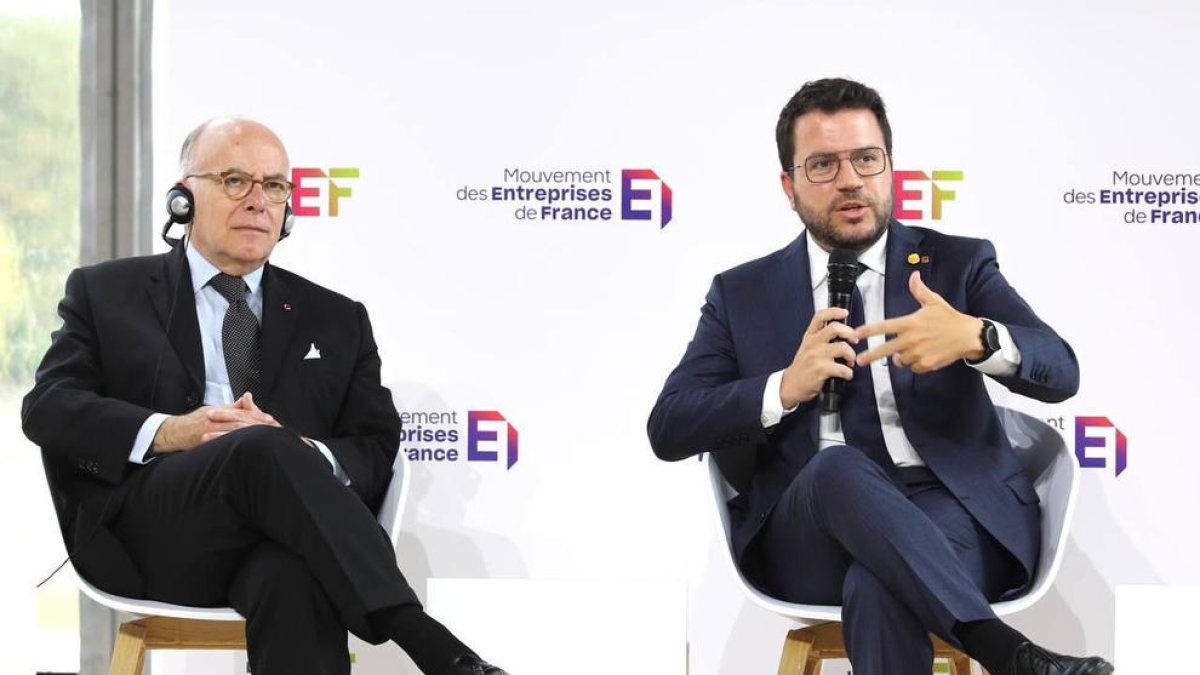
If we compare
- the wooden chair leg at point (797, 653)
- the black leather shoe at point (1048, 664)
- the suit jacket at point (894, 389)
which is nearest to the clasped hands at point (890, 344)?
the suit jacket at point (894, 389)

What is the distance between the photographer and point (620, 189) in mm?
3883

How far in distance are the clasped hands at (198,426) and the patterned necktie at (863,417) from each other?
1107mm

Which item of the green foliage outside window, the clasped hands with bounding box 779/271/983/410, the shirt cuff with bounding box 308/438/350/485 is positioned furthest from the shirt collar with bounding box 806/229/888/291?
the green foliage outside window

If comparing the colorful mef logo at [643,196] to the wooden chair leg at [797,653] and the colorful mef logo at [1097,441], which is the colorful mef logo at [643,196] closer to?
the colorful mef logo at [1097,441]

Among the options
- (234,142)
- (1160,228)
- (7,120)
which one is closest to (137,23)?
(7,120)

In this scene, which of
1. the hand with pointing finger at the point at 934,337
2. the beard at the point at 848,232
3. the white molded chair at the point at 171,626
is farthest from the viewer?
the beard at the point at 848,232

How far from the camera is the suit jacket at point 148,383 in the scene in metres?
2.85

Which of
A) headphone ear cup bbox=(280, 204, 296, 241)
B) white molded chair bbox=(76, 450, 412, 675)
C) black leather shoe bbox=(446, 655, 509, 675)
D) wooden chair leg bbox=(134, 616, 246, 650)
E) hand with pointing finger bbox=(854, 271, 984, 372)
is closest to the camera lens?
black leather shoe bbox=(446, 655, 509, 675)

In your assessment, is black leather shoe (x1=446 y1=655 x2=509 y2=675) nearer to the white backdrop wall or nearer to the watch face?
the watch face

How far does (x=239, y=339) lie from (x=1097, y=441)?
7.26 ft

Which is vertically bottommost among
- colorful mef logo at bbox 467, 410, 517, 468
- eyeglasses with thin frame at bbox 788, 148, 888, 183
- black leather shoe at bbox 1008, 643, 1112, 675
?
black leather shoe at bbox 1008, 643, 1112, 675

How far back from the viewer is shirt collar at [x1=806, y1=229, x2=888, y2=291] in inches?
123

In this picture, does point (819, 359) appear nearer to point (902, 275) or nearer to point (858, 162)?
point (902, 275)

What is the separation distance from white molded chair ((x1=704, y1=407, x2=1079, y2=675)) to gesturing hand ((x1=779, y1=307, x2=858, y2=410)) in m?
0.35
